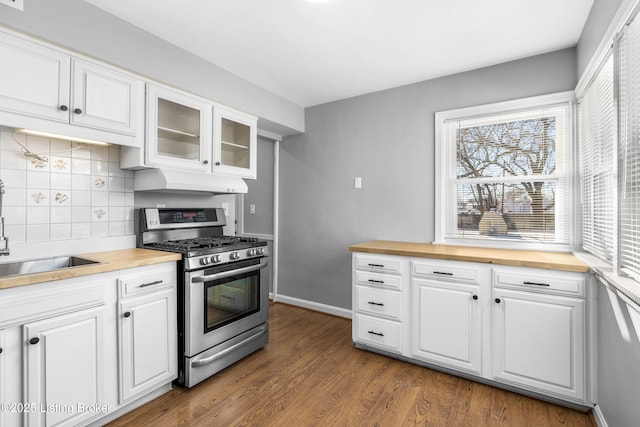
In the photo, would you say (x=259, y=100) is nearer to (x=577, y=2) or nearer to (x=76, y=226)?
(x=76, y=226)

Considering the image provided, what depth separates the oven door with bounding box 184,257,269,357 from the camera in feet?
7.15

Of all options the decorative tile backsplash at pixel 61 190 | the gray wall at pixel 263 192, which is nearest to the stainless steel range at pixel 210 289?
the decorative tile backsplash at pixel 61 190

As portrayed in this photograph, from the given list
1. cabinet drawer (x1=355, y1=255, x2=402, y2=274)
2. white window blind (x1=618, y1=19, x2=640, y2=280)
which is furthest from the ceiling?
cabinet drawer (x1=355, y1=255, x2=402, y2=274)

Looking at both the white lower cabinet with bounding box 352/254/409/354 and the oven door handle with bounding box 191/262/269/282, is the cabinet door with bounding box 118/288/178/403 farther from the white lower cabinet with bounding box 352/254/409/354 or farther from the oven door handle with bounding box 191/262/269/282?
the white lower cabinet with bounding box 352/254/409/354

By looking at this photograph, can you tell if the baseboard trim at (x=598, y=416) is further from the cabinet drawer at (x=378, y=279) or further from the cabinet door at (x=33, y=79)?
the cabinet door at (x=33, y=79)

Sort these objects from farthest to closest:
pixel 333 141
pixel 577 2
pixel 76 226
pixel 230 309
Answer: pixel 333 141
pixel 230 309
pixel 76 226
pixel 577 2

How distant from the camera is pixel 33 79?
1700 millimetres

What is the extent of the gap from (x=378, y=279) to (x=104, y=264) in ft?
6.35

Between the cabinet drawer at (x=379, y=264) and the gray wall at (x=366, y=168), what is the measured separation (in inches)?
23.7

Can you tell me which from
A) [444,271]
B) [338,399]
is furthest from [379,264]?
[338,399]

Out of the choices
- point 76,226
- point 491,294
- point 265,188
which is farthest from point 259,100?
point 491,294

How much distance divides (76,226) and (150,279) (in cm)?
68

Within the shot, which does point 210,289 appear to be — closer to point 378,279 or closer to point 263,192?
point 378,279

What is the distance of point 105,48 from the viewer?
2.01m
